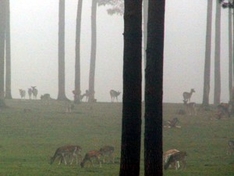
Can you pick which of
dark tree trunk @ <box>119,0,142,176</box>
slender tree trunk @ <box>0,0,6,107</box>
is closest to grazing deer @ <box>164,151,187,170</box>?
dark tree trunk @ <box>119,0,142,176</box>

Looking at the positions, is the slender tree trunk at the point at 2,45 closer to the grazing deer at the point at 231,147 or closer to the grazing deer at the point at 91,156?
the grazing deer at the point at 231,147

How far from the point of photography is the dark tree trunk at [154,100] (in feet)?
60.1

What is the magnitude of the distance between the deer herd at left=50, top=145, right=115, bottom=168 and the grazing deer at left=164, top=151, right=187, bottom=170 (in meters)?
1.94

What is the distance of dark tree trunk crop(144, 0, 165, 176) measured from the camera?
18.3 meters

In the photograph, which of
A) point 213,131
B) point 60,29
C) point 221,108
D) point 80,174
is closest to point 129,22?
point 80,174

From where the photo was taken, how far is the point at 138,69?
17328 millimetres

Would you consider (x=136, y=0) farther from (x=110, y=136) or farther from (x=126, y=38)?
(x=110, y=136)

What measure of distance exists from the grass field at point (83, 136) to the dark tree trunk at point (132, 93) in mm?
5745

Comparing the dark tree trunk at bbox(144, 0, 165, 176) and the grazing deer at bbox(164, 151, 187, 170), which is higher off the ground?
the dark tree trunk at bbox(144, 0, 165, 176)

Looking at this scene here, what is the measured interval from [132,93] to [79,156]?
9160mm

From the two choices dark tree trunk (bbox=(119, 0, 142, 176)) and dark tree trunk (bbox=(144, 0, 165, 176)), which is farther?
dark tree trunk (bbox=(144, 0, 165, 176))

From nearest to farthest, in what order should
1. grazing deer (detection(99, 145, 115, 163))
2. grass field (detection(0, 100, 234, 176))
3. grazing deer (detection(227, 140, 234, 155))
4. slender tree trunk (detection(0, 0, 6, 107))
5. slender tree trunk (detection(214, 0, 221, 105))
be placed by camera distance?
grass field (detection(0, 100, 234, 176)), grazing deer (detection(99, 145, 115, 163)), grazing deer (detection(227, 140, 234, 155)), slender tree trunk (detection(0, 0, 6, 107)), slender tree trunk (detection(214, 0, 221, 105))

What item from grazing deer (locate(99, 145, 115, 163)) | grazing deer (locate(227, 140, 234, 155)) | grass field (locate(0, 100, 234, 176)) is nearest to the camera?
grass field (locate(0, 100, 234, 176))

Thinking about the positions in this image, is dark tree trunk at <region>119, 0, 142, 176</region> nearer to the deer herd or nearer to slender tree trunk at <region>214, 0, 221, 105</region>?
the deer herd
